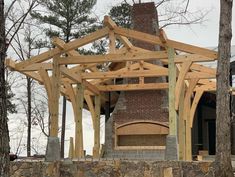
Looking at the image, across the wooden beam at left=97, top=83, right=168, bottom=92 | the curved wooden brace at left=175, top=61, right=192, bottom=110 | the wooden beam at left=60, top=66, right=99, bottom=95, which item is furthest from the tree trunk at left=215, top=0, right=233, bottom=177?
the wooden beam at left=97, top=83, right=168, bottom=92

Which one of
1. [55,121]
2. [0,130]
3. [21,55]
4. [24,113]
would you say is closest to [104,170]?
[55,121]

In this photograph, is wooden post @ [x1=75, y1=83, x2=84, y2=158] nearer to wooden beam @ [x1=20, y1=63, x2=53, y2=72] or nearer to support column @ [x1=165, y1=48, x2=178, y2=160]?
wooden beam @ [x1=20, y1=63, x2=53, y2=72]

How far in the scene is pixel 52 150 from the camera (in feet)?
35.7

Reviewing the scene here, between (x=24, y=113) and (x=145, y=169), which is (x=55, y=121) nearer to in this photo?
(x=145, y=169)

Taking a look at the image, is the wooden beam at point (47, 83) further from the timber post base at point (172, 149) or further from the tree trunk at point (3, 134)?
the tree trunk at point (3, 134)

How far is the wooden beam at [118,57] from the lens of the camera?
11.1 metres

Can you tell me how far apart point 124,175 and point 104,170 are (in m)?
0.48

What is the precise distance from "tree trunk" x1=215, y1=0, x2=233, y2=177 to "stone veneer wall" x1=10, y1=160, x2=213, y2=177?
1976 mm

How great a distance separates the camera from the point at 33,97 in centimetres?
3073

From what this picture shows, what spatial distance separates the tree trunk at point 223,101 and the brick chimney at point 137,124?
786cm

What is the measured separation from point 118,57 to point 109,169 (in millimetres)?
3070

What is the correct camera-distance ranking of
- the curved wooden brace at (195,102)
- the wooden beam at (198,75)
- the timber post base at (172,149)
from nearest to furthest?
the timber post base at (172,149) < the wooden beam at (198,75) < the curved wooden brace at (195,102)

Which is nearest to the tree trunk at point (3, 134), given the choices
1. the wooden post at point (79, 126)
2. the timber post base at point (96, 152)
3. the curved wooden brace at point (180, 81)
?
the curved wooden brace at point (180, 81)

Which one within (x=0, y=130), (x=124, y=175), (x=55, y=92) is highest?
(x=55, y=92)
